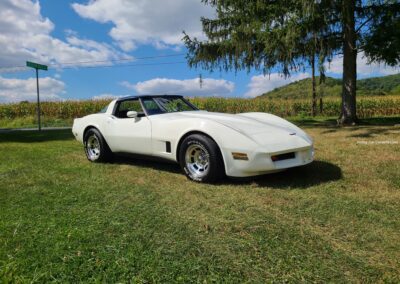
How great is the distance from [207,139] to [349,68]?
9.39m

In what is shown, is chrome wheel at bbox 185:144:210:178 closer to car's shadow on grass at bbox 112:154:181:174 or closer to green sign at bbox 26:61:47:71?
car's shadow on grass at bbox 112:154:181:174

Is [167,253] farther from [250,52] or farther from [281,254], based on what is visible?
[250,52]

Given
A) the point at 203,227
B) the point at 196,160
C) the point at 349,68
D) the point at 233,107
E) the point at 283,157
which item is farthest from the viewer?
the point at 233,107

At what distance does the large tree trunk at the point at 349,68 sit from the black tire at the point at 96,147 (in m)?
8.80

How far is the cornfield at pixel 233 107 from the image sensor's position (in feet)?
82.4

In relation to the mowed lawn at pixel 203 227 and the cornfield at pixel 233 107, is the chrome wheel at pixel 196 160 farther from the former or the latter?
the cornfield at pixel 233 107

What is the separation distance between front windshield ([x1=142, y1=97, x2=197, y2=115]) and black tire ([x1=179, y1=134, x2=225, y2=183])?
39.7 inches

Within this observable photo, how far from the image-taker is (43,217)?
321 cm

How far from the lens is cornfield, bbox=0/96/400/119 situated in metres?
25.1

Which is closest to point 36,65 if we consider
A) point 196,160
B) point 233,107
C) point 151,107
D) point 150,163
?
point 150,163

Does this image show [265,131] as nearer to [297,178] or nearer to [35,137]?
[297,178]

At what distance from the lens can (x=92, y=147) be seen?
628cm

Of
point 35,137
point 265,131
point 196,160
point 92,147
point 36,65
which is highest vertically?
point 36,65

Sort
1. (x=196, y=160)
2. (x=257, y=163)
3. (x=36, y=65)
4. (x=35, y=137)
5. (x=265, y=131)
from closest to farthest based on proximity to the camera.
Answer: (x=257, y=163), (x=265, y=131), (x=196, y=160), (x=35, y=137), (x=36, y=65)
